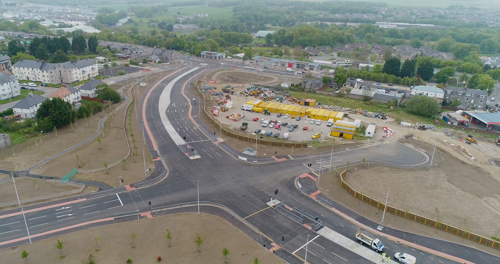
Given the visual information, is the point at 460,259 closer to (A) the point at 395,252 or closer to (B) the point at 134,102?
(A) the point at 395,252

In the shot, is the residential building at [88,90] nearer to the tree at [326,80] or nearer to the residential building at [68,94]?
the residential building at [68,94]

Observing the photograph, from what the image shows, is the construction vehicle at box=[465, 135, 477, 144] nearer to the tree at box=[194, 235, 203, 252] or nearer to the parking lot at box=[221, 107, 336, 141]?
the parking lot at box=[221, 107, 336, 141]

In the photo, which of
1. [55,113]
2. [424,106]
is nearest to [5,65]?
[55,113]

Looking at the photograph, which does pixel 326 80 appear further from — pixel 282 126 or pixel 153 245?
pixel 153 245

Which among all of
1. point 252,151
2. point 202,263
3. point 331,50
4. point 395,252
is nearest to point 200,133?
point 252,151

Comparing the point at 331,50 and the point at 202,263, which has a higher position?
the point at 331,50

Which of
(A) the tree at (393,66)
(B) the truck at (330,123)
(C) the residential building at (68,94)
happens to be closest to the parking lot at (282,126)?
(B) the truck at (330,123)

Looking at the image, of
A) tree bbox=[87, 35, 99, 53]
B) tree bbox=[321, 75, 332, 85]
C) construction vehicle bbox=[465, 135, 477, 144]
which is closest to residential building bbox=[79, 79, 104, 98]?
tree bbox=[321, 75, 332, 85]
